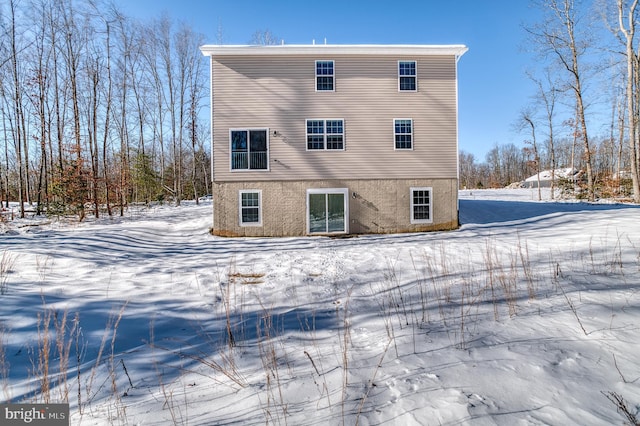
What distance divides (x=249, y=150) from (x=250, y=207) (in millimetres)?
2442

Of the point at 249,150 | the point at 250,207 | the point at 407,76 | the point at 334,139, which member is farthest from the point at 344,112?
the point at 250,207

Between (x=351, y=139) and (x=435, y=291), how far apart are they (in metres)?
8.63

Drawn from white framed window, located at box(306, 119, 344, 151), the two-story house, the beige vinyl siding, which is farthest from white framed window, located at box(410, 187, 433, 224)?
white framed window, located at box(306, 119, 344, 151)

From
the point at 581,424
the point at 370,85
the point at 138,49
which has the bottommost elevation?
the point at 581,424

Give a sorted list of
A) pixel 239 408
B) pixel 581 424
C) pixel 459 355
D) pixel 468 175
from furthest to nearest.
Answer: pixel 468 175 → pixel 459 355 → pixel 239 408 → pixel 581 424

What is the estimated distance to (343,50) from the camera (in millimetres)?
11641

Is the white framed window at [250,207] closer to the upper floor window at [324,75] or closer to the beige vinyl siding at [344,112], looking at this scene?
the beige vinyl siding at [344,112]

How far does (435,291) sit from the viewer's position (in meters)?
4.43

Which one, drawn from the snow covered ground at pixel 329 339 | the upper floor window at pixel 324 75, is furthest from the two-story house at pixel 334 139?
the snow covered ground at pixel 329 339

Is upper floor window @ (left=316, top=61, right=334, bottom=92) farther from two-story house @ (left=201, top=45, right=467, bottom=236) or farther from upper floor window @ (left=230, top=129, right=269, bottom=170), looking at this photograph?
upper floor window @ (left=230, top=129, right=269, bottom=170)

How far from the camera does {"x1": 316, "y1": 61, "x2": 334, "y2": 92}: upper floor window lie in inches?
465

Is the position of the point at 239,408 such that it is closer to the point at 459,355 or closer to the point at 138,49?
the point at 459,355

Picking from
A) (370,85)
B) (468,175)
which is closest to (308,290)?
(370,85)

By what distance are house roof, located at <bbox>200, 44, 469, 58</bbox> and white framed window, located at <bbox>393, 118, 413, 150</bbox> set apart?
9.43 feet
